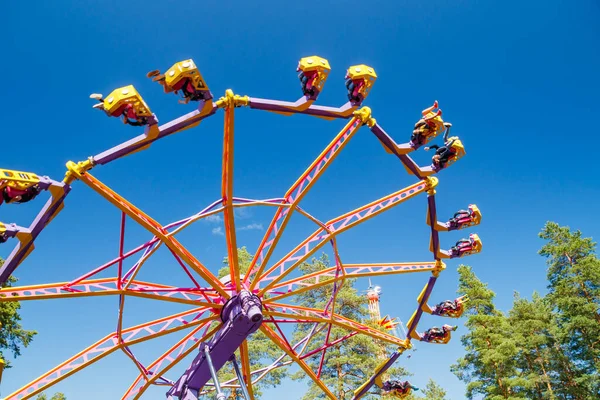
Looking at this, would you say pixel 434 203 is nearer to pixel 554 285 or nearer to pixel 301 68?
pixel 301 68

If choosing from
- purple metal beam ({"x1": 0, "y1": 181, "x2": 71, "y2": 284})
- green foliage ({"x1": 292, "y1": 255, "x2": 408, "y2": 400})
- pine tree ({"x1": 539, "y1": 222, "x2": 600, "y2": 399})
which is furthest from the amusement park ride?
pine tree ({"x1": 539, "y1": 222, "x2": 600, "y2": 399})

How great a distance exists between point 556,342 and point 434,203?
71.4ft

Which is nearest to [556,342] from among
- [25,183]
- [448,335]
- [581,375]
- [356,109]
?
[581,375]

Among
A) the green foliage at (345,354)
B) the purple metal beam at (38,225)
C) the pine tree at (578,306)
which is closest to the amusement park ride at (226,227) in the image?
the purple metal beam at (38,225)

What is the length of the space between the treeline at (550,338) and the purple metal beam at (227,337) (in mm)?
18524

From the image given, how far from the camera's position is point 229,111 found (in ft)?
30.0

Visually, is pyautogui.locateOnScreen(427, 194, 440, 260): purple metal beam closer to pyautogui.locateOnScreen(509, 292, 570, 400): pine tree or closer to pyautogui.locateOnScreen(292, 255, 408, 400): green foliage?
pyautogui.locateOnScreen(292, 255, 408, 400): green foliage

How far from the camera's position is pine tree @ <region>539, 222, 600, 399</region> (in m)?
25.7

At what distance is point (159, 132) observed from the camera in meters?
8.86

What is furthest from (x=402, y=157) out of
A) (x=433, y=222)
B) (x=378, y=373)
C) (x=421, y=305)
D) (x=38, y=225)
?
(x=38, y=225)

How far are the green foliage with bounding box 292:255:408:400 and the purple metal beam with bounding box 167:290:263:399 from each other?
1310 cm

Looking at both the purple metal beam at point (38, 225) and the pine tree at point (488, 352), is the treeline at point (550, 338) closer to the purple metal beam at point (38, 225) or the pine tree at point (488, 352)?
the pine tree at point (488, 352)

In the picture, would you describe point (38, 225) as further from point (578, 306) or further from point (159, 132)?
point (578, 306)

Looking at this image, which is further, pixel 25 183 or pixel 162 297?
pixel 162 297
